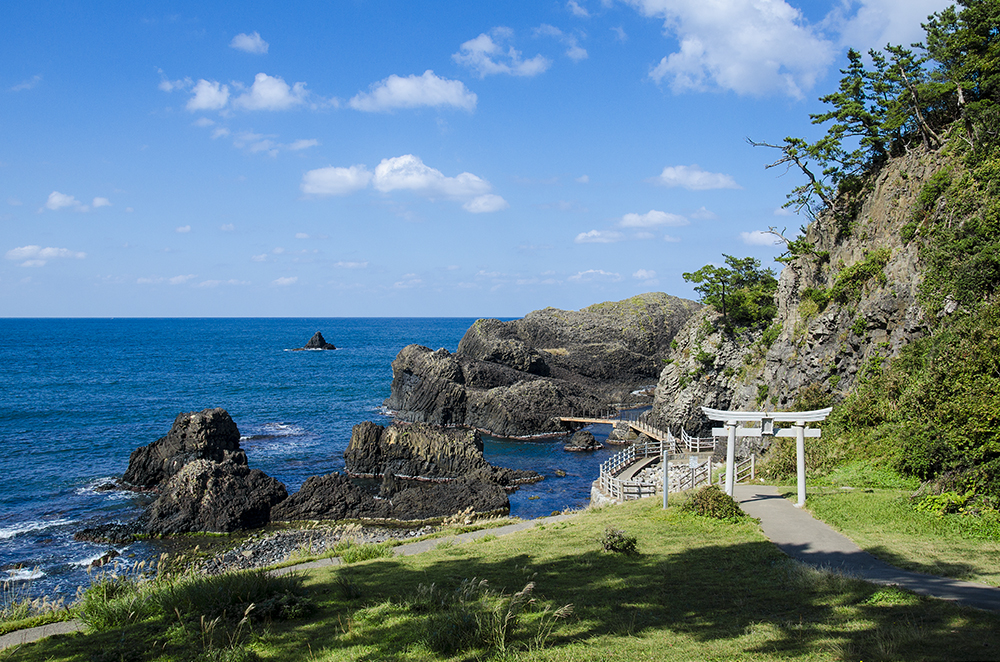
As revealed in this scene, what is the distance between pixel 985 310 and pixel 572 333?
69241mm

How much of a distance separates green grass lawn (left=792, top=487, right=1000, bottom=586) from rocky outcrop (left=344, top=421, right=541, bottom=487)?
802 inches

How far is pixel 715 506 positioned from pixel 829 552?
3.95m

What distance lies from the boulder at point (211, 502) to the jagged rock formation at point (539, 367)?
2548 centimetres

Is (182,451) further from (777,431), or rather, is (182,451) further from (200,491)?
(777,431)

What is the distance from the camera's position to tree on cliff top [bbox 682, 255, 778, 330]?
4756cm

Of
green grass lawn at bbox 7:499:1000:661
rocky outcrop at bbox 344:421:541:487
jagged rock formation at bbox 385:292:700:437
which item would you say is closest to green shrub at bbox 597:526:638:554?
green grass lawn at bbox 7:499:1000:661

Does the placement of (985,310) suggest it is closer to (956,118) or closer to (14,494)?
(956,118)

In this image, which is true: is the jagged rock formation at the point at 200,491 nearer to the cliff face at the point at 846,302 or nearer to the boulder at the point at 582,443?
the boulder at the point at 582,443

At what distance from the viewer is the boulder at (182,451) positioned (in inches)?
1334

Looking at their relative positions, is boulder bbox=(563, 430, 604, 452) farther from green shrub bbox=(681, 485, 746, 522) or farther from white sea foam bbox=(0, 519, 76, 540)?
white sea foam bbox=(0, 519, 76, 540)

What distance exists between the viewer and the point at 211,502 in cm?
2756

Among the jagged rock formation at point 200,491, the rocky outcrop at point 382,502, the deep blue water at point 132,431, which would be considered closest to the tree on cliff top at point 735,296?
the deep blue water at point 132,431

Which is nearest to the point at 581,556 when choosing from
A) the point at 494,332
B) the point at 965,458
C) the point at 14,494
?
the point at 965,458

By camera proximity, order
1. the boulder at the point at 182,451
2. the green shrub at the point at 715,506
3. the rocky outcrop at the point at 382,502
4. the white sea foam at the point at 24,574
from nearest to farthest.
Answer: the green shrub at the point at 715,506 → the white sea foam at the point at 24,574 → the rocky outcrop at the point at 382,502 → the boulder at the point at 182,451
